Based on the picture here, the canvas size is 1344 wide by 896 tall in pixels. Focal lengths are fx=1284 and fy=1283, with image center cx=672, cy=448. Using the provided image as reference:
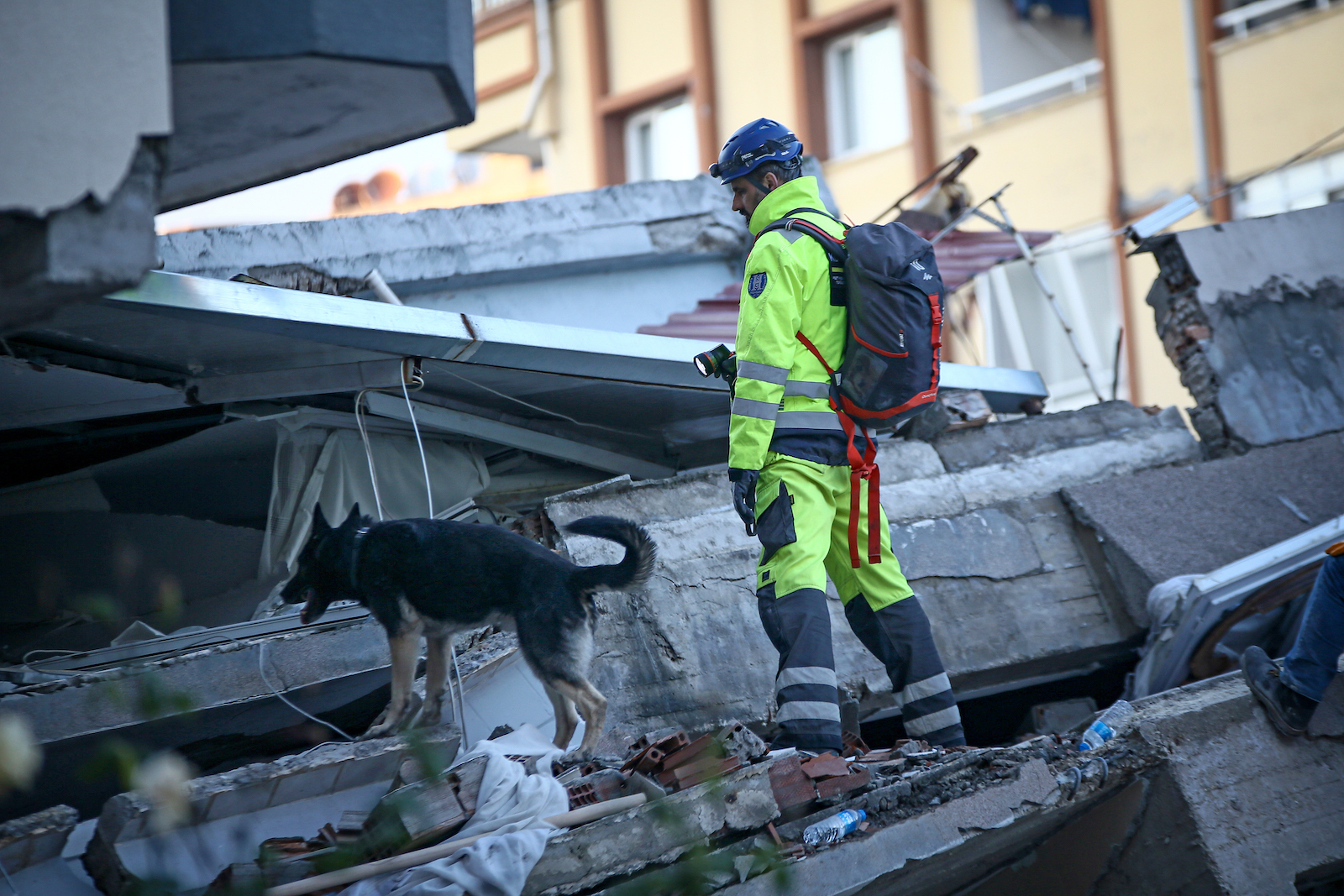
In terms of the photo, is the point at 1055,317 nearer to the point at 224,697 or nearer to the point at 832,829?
the point at 832,829

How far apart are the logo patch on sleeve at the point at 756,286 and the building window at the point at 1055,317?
29.4ft

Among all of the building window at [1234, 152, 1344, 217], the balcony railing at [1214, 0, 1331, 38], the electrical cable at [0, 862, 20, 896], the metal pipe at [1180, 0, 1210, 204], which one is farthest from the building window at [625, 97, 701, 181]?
the electrical cable at [0, 862, 20, 896]

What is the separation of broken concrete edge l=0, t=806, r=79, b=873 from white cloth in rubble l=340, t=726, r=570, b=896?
808 millimetres

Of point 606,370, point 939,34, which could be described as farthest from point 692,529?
point 939,34

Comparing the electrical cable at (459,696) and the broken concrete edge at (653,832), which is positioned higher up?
the electrical cable at (459,696)

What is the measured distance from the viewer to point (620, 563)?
154 inches

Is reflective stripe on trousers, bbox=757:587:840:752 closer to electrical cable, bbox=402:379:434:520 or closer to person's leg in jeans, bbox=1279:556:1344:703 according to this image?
electrical cable, bbox=402:379:434:520

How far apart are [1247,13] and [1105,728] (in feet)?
30.5

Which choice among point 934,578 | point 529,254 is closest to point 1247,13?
point 529,254

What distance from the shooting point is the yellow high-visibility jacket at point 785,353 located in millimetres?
3994

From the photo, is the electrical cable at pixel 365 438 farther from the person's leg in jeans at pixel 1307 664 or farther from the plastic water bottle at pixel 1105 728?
the person's leg in jeans at pixel 1307 664

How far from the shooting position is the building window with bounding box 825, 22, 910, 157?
14.5 metres

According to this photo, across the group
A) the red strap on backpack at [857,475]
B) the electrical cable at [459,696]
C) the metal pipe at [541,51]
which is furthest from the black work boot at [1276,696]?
the metal pipe at [541,51]

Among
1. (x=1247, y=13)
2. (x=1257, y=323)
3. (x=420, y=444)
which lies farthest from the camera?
(x=1247, y=13)
